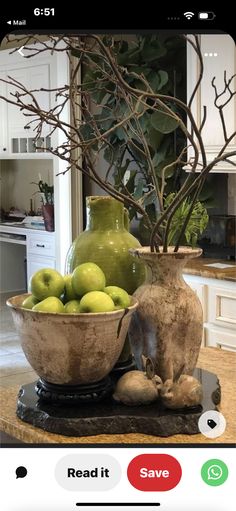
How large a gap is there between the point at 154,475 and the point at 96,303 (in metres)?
0.20

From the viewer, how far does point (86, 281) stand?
0.76 m

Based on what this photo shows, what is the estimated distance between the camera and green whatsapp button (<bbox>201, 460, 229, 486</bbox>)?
1.90 ft

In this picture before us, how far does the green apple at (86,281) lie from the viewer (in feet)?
2.48

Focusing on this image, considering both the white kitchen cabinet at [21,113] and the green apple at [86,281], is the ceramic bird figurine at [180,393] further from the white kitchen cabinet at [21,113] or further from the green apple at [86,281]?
the white kitchen cabinet at [21,113]

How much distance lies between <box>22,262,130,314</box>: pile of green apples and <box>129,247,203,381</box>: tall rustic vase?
0.03 meters

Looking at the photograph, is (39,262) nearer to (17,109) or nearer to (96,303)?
(17,109)

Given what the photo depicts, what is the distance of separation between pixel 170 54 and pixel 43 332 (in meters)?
2.38

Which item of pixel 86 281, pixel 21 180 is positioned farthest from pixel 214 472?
pixel 21 180

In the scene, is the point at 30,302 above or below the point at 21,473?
above

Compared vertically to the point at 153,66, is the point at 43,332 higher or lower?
lower

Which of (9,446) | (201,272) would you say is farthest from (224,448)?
(201,272)

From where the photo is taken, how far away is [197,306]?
2.59 ft
